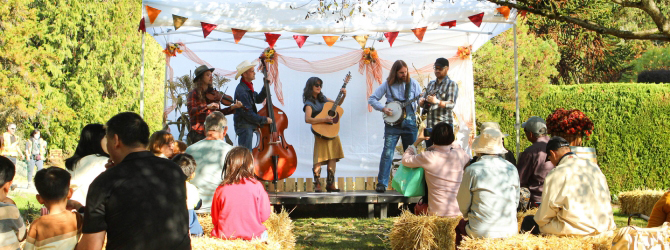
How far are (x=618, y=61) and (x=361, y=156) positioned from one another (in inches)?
459

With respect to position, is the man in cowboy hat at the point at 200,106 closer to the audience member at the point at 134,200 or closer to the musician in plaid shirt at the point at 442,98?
the musician in plaid shirt at the point at 442,98

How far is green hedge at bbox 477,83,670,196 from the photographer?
12539 mm

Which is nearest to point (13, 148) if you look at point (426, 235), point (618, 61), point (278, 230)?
point (278, 230)

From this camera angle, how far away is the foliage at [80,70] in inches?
778

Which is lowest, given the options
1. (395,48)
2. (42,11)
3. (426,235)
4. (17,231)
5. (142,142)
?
(426,235)

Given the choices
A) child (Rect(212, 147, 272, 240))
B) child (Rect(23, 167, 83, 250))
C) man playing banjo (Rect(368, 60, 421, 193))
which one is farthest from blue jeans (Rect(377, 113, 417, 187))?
child (Rect(23, 167, 83, 250))

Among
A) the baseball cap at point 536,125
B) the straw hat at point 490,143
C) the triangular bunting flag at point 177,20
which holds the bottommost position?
the straw hat at point 490,143

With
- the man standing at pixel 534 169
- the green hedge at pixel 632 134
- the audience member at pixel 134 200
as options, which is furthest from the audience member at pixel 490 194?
the green hedge at pixel 632 134

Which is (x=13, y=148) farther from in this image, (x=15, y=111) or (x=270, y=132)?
(x=270, y=132)

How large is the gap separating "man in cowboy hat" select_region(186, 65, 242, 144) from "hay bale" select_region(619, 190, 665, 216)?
6732 mm

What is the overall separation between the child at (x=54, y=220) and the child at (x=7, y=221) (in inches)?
2.5

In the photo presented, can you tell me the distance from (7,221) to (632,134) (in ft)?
39.9

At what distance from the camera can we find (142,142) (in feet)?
9.46

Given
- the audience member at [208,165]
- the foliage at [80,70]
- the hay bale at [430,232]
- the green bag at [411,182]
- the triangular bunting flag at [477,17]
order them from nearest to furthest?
the audience member at [208,165]
the hay bale at [430,232]
the green bag at [411,182]
the triangular bunting flag at [477,17]
the foliage at [80,70]
